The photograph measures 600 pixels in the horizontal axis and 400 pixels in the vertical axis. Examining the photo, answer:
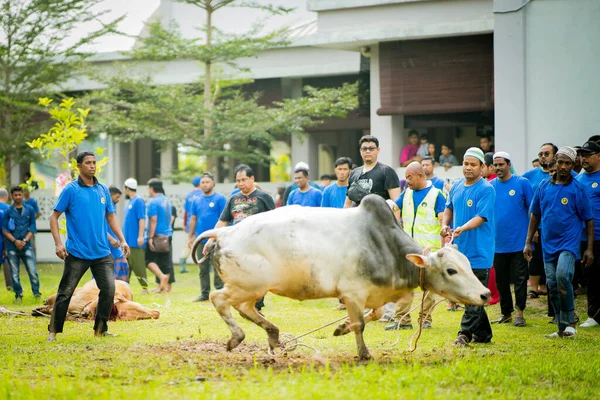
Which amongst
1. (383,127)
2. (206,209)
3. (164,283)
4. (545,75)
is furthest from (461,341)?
(383,127)

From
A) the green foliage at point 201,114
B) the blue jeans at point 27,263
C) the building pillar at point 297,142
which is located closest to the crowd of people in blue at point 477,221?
the blue jeans at point 27,263

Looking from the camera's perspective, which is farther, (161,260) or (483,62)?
(483,62)

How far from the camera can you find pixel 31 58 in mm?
24578

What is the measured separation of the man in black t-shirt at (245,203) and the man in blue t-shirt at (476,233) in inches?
138

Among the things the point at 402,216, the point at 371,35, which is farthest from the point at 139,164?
the point at 402,216

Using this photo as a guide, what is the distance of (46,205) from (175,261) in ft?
16.6

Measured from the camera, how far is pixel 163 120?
24.3 m

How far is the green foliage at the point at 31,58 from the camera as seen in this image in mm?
23906

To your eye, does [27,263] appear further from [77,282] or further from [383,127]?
[383,127]

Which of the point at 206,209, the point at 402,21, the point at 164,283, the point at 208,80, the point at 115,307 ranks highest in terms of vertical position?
the point at 402,21

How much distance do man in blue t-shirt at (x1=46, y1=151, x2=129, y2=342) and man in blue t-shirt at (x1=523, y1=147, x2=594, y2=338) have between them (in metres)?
5.03

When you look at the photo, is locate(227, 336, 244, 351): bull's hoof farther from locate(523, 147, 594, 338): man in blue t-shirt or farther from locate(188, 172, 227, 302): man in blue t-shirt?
locate(188, 172, 227, 302): man in blue t-shirt

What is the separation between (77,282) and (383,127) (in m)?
12.7

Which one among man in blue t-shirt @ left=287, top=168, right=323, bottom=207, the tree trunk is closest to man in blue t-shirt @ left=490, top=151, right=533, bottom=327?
man in blue t-shirt @ left=287, top=168, right=323, bottom=207
